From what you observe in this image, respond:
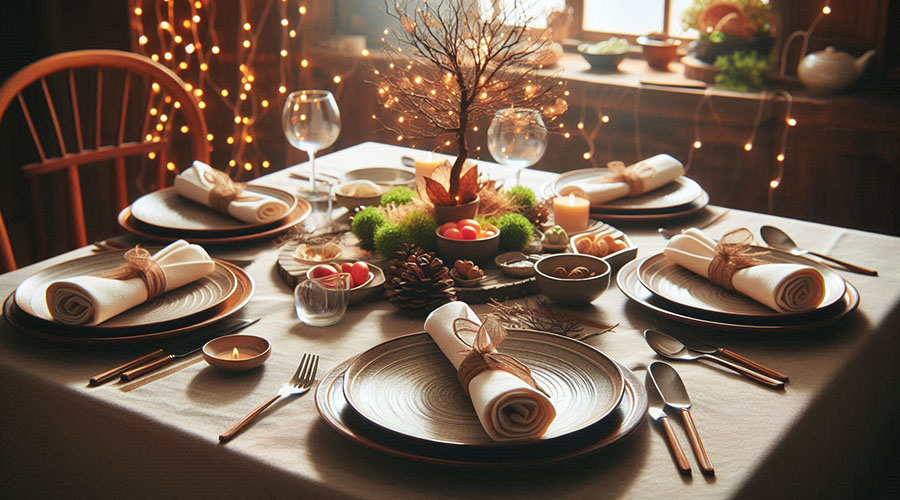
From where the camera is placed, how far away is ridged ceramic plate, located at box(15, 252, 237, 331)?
1.13 m

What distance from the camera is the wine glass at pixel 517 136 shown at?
4.89ft

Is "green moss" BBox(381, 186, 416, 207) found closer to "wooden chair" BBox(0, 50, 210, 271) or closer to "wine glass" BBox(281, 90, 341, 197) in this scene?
"wine glass" BBox(281, 90, 341, 197)

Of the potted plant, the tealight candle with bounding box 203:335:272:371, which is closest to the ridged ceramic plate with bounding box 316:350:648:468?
the tealight candle with bounding box 203:335:272:371

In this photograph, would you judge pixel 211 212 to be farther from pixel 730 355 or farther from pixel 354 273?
pixel 730 355

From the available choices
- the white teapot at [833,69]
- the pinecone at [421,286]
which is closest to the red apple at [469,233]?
the pinecone at [421,286]

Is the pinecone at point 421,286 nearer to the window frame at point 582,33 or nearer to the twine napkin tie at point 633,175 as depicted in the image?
the twine napkin tie at point 633,175

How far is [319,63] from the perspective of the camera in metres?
3.41

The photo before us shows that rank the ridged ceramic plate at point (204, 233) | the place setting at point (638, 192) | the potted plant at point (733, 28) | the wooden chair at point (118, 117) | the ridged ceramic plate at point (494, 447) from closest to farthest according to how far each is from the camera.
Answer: the ridged ceramic plate at point (494, 447) < the ridged ceramic plate at point (204, 233) < the place setting at point (638, 192) < the wooden chair at point (118, 117) < the potted plant at point (733, 28)

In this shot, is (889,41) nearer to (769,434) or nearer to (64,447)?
(769,434)

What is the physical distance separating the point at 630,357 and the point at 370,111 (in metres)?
2.47

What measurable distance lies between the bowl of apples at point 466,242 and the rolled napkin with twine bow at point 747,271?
277 mm

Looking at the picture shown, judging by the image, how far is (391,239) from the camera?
1.36 m

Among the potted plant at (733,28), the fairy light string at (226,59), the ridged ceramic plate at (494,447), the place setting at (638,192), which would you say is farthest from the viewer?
the fairy light string at (226,59)

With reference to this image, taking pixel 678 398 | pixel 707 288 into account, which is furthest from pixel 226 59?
pixel 678 398
